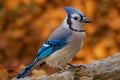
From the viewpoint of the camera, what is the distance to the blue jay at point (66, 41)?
361 cm

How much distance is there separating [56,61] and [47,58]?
75mm

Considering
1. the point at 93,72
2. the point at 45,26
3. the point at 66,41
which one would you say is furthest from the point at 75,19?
the point at 45,26

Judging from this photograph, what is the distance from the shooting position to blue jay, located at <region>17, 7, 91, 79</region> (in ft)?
11.8

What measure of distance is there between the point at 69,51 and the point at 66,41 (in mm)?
63

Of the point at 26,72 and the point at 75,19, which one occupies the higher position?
the point at 75,19

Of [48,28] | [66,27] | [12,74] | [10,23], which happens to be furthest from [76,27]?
[10,23]

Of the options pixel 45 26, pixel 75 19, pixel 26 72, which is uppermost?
pixel 45 26

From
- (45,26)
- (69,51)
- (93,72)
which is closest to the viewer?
(69,51)

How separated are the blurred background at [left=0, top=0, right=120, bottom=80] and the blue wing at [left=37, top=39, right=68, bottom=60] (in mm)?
3056

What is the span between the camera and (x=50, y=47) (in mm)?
3670

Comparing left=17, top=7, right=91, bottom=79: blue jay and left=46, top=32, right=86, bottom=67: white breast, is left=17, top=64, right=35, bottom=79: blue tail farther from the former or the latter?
left=46, top=32, right=86, bottom=67: white breast

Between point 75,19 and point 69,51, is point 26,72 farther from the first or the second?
point 75,19

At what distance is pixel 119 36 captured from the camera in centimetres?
698

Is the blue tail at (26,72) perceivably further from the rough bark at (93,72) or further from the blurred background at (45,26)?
the blurred background at (45,26)
